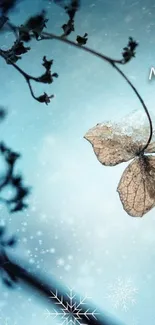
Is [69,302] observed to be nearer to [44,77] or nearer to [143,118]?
[143,118]

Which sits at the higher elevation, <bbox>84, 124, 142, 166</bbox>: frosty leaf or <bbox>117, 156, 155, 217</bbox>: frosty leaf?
<bbox>84, 124, 142, 166</bbox>: frosty leaf

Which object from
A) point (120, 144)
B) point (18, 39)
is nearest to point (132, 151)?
point (120, 144)

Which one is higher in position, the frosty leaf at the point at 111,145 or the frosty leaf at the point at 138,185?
the frosty leaf at the point at 111,145

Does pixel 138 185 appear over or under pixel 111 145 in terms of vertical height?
under
